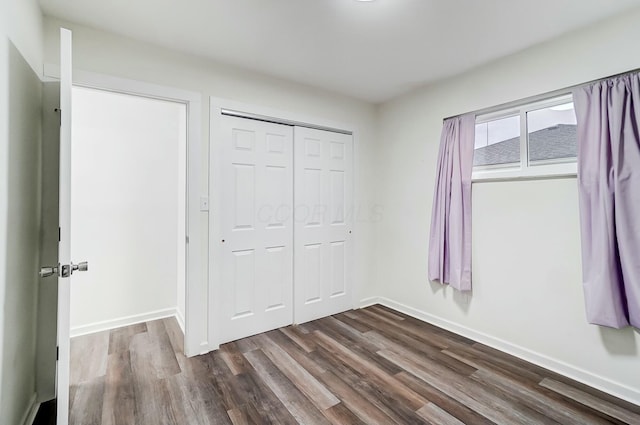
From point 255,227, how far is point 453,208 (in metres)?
1.86

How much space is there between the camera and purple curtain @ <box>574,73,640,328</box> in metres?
1.79

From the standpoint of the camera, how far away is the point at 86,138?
2.82 meters

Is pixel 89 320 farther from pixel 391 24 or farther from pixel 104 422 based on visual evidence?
pixel 391 24

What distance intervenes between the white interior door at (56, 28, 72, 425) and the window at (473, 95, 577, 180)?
2.88 meters

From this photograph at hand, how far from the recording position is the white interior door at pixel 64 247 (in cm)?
132

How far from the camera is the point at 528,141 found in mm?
2355

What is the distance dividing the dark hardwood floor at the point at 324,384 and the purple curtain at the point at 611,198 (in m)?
0.64

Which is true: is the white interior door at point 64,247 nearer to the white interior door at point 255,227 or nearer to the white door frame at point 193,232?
the white door frame at point 193,232

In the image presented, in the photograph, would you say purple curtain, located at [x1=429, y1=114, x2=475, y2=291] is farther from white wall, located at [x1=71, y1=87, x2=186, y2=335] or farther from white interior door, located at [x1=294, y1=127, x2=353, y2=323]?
white wall, located at [x1=71, y1=87, x2=186, y2=335]

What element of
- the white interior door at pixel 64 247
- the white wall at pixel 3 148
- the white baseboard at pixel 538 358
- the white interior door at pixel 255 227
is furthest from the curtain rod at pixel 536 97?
the white wall at pixel 3 148

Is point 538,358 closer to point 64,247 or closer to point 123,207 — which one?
point 64,247

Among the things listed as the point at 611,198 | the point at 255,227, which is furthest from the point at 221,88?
the point at 611,198

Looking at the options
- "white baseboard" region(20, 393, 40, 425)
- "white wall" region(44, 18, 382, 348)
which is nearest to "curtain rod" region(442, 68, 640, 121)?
"white wall" region(44, 18, 382, 348)

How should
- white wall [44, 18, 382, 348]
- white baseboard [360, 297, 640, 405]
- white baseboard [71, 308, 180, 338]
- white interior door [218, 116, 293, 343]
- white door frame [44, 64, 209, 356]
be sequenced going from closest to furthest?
white baseboard [360, 297, 640, 405], white wall [44, 18, 382, 348], white door frame [44, 64, 209, 356], white interior door [218, 116, 293, 343], white baseboard [71, 308, 180, 338]
